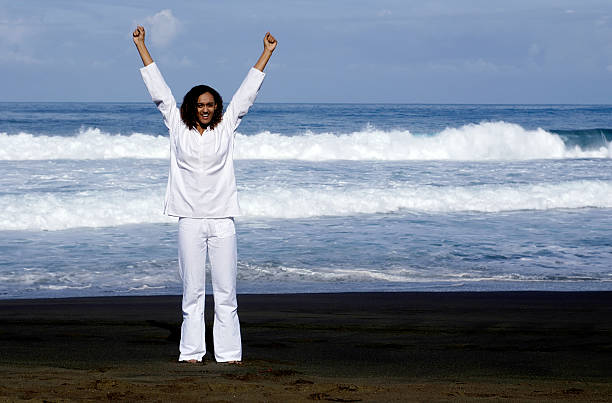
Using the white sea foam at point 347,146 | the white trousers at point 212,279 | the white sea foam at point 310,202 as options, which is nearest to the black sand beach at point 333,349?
the white trousers at point 212,279

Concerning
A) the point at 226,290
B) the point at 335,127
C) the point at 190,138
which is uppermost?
the point at 335,127

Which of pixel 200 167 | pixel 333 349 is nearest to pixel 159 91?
pixel 200 167

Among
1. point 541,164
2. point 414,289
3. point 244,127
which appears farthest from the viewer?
point 244,127

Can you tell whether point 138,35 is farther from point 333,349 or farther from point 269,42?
point 333,349

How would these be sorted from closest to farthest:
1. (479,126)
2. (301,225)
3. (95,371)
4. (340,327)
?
(95,371) → (340,327) → (301,225) → (479,126)

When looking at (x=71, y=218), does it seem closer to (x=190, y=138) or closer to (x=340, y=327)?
(x=340, y=327)

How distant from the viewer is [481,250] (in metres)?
10.6

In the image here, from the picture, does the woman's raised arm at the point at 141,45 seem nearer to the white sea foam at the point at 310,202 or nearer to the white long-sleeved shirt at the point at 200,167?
the white long-sleeved shirt at the point at 200,167

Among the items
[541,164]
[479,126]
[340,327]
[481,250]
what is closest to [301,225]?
[481,250]

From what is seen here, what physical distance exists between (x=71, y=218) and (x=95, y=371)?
9562mm

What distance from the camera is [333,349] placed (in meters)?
5.17

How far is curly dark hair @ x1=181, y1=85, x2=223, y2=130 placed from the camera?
14.6ft

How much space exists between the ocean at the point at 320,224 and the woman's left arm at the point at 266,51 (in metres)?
4.02

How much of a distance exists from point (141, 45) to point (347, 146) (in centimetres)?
2600
